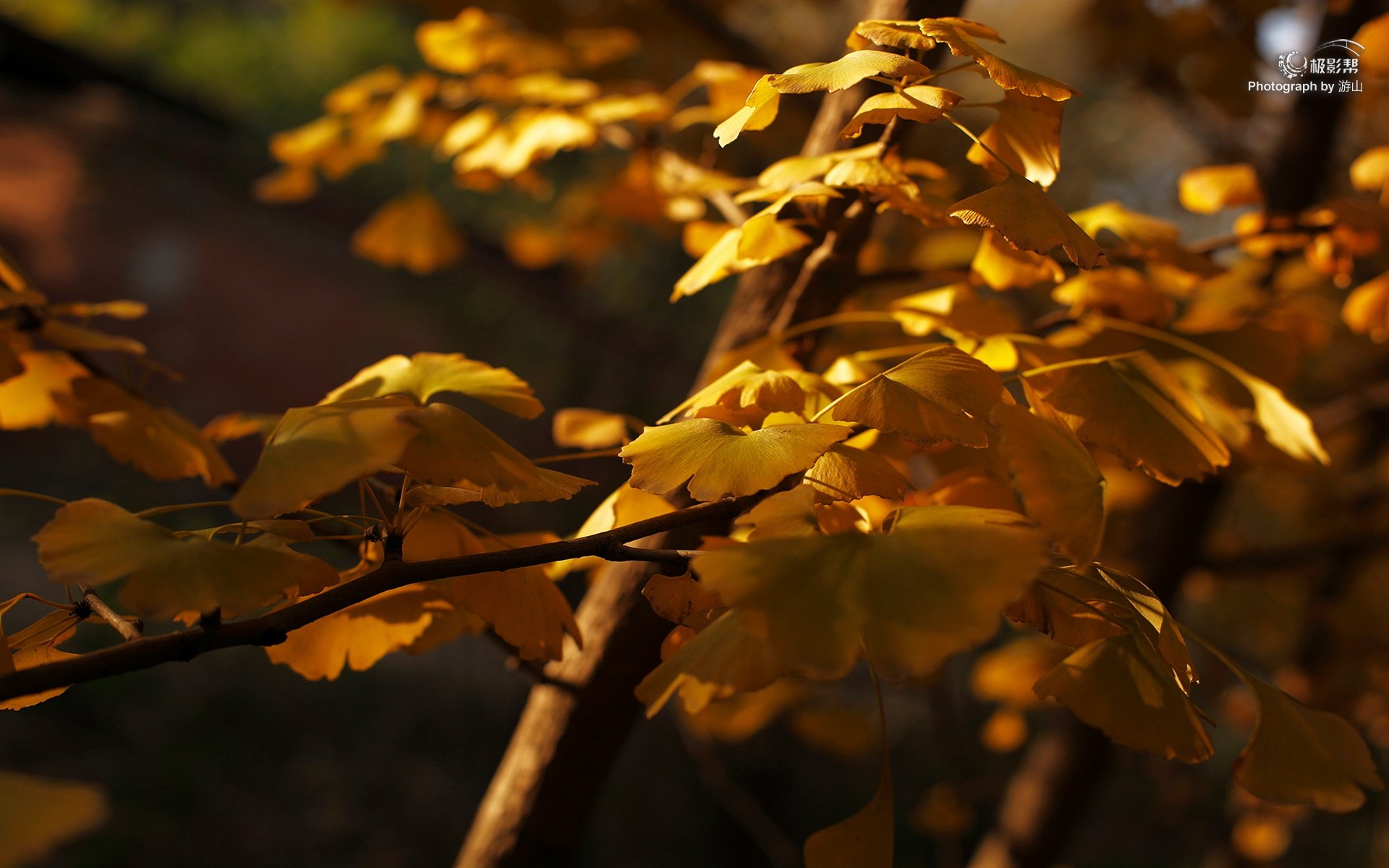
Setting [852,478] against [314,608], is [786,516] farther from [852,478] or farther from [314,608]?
[314,608]

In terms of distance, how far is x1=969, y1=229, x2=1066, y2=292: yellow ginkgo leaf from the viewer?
0.52m

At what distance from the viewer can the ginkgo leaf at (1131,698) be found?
0.34m

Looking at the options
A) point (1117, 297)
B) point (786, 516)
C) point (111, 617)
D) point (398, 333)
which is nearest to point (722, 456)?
point (786, 516)

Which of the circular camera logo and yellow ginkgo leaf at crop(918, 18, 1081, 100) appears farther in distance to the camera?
the circular camera logo

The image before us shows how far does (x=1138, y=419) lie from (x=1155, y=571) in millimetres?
943

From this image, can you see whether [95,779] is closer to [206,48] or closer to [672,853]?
[672,853]

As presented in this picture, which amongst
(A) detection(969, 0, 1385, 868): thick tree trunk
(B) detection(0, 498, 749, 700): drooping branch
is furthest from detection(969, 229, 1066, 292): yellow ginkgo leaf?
(A) detection(969, 0, 1385, 868): thick tree trunk

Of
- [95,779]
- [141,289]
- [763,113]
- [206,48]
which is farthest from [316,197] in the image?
[763,113]

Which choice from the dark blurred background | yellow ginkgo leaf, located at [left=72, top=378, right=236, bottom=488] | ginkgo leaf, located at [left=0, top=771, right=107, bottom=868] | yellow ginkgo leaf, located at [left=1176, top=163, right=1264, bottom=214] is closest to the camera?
ginkgo leaf, located at [left=0, top=771, right=107, bottom=868]

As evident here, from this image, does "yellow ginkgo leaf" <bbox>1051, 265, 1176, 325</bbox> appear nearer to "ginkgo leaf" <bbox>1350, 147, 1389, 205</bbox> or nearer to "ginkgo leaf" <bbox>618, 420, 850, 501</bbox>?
"ginkgo leaf" <bbox>1350, 147, 1389, 205</bbox>

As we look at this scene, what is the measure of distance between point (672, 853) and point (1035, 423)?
9.61 feet

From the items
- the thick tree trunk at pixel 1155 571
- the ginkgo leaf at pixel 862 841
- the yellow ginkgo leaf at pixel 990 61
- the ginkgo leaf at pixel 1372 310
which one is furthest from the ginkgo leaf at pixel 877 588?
the thick tree trunk at pixel 1155 571

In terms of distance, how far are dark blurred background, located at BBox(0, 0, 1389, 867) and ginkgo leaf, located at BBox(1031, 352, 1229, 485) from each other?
562mm

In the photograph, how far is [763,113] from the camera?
1.43ft
